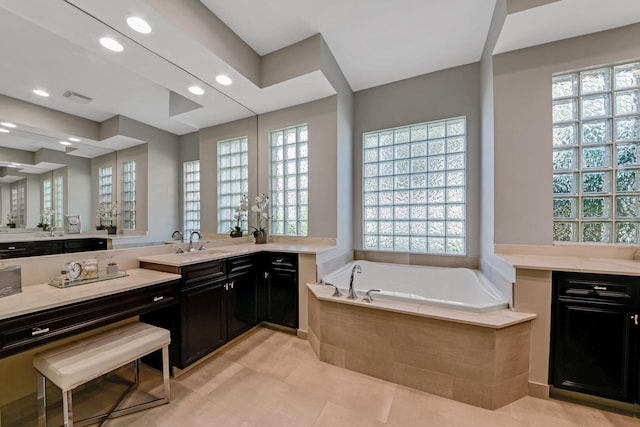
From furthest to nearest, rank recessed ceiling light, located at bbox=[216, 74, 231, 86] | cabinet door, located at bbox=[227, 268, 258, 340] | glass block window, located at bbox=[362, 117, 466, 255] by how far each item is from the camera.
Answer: glass block window, located at bbox=[362, 117, 466, 255]
recessed ceiling light, located at bbox=[216, 74, 231, 86]
cabinet door, located at bbox=[227, 268, 258, 340]

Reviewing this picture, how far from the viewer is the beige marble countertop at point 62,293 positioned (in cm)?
113

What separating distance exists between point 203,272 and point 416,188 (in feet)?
8.59

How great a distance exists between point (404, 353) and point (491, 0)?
2955mm

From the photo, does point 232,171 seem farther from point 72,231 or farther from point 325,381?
point 325,381

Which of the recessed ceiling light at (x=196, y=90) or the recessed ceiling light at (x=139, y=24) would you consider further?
the recessed ceiling light at (x=196, y=90)

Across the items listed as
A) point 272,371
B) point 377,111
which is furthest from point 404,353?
point 377,111

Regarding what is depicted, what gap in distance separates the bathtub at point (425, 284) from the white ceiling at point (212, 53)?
2.12 meters

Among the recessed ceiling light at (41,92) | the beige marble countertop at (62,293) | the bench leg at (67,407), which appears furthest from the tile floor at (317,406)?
the recessed ceiling light at (41,92)

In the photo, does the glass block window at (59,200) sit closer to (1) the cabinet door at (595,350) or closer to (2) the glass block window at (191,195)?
(2) the glass block window at (191,195)

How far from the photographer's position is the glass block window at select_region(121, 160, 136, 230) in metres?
1.76

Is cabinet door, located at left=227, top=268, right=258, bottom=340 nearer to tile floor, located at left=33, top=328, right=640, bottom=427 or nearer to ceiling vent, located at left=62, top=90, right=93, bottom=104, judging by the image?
tile floor, located at left=33, top=328, right=640, bottom=427

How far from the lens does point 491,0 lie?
1949 millimetres

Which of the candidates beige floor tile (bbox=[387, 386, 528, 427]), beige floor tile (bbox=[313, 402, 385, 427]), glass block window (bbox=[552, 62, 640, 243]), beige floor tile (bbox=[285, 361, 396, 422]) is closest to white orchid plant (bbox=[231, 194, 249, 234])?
beige floor tile (bbox=[285, 361, 396, 422])

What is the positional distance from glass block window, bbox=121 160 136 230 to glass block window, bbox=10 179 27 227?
1.51ft
